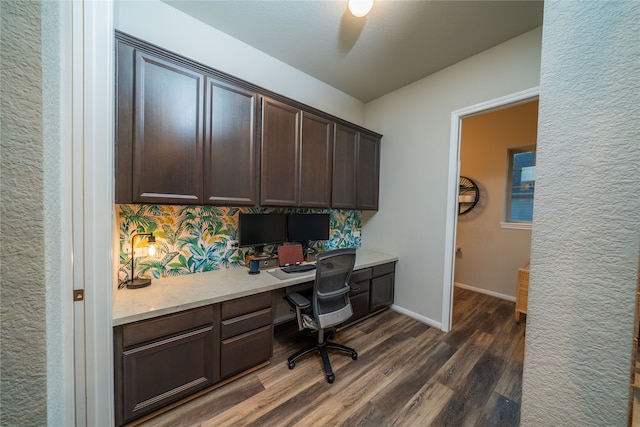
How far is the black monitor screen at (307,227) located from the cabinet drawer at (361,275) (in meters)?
0.55

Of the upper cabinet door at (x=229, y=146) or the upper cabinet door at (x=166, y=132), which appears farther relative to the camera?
the upper cabinet door at (x=229, y=146)

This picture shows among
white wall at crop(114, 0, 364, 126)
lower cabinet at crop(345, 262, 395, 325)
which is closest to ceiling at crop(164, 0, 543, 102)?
white wall at crop(114, 0, 364, 126)

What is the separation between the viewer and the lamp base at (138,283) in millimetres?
1566

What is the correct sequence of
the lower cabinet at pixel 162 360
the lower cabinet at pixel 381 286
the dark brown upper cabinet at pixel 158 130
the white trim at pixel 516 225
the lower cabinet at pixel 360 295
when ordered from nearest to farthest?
the lower cabinet at pixel 162 360 < the dark brown upper cabinet at pixel 158 130 < the lower cabinet at pixel 360 295 < the lower cabinet at pixel 381 286 < the white trim at pixel 516 225

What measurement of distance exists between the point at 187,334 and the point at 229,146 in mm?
1347

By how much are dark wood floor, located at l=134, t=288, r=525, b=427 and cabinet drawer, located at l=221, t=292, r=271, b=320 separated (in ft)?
1.77

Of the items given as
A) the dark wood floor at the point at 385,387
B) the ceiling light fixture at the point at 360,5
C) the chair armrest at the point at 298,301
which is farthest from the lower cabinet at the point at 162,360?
the ceiling light fixture at the point at 360,5

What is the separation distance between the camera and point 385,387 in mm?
1674

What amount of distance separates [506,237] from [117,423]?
14.9ft

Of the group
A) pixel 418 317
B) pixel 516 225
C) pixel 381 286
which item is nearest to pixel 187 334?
pixel 381 286

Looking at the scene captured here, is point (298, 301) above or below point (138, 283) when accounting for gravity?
below

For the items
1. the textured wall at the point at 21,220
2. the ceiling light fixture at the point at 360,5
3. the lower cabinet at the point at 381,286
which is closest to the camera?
the textured wall at the point at 21,220

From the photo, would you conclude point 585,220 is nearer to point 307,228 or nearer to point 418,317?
point 307,228

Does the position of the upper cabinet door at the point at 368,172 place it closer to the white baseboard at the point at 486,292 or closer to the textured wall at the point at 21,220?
the white baseboard at the point at 486,292
